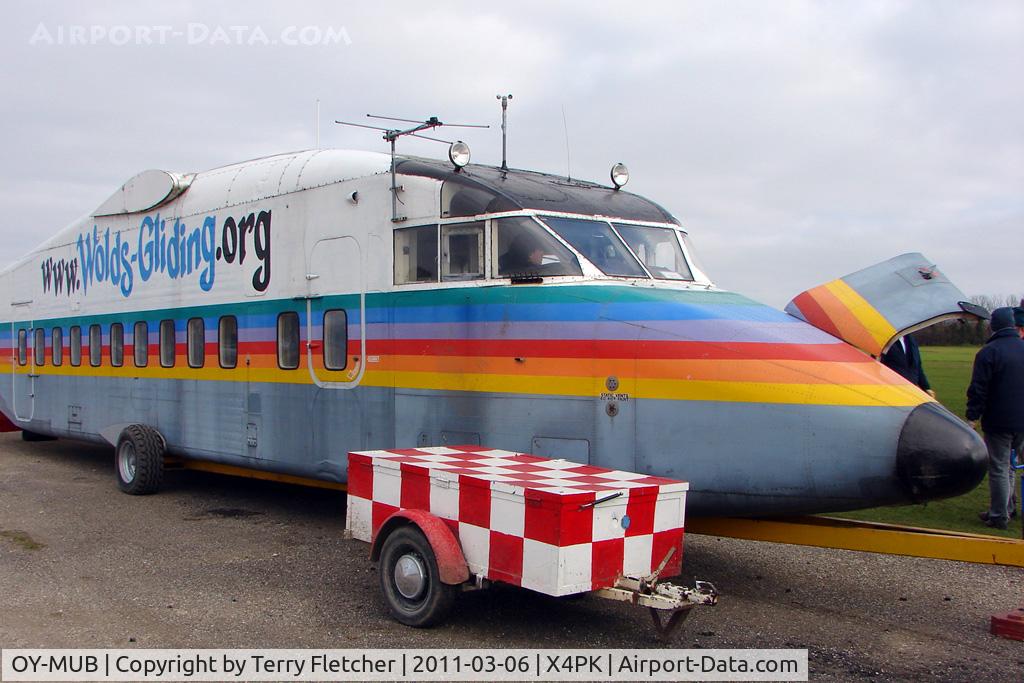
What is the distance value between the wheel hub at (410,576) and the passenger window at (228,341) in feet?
14.6

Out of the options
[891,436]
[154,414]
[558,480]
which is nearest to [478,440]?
[558,480]

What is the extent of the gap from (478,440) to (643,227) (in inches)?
90.4

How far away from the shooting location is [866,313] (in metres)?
6.47

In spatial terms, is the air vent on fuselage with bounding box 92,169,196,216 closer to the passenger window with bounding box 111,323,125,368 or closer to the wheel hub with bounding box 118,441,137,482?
the passenger window with bounding box 111,323,125,368

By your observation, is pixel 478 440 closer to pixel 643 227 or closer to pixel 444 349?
pixel 444 349

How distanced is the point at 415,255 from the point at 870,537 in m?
4.10

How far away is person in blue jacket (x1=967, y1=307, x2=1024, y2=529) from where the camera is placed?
8789 millimetres

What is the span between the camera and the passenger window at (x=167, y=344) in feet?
35.3

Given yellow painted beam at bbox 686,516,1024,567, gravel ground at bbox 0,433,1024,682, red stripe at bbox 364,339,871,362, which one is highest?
red stripe at bbox 364,339,871,362

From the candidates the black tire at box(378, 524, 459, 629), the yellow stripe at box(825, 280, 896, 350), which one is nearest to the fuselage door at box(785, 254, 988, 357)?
the yellow stripe at box(825, 280, 896, 350)

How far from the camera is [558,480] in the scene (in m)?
5.68

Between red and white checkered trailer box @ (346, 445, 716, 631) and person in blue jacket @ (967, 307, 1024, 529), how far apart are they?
4.53 meters

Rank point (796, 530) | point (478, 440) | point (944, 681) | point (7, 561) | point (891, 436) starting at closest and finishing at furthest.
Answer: point (944, 681) → point (891, 436) → point (796, 530) → point (478, 440) → point (7, 561)

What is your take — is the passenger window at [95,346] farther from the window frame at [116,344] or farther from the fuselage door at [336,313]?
the fuselage door at [336,313]
